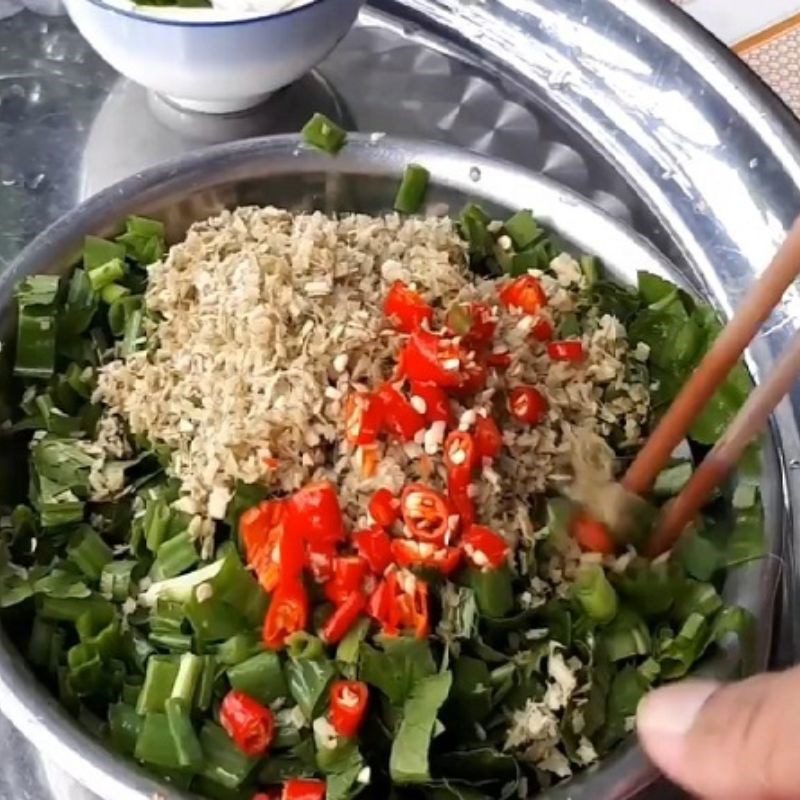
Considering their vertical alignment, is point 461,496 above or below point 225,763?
above

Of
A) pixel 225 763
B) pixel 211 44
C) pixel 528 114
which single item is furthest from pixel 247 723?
pixel 528 114

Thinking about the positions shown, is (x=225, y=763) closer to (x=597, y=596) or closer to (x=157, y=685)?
(x=157, y=685)

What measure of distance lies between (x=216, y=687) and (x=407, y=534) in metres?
0.13

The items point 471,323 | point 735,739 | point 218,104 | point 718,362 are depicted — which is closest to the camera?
point 735,739

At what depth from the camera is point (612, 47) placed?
45.9 inches

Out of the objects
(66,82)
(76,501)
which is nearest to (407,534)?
(76,501)

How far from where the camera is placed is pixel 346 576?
755 millimetres

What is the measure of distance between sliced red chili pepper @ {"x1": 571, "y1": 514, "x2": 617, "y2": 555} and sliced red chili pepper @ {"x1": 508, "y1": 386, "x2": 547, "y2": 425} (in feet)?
0.20

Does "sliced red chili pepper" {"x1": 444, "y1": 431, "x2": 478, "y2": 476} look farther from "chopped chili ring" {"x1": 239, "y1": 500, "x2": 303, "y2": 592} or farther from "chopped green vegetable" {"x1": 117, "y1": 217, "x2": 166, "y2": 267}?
"chopped green vegetable" {"x1": 117, "y1": 217, "x2": 166, "y2": 267}

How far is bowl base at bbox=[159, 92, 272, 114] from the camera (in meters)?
1.06

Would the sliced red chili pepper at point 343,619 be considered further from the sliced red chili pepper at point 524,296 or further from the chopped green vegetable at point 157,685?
the sliced red chili pepper at point 524,296

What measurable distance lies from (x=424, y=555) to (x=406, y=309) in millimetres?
151

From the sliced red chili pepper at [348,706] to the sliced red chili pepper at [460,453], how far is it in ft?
0.40

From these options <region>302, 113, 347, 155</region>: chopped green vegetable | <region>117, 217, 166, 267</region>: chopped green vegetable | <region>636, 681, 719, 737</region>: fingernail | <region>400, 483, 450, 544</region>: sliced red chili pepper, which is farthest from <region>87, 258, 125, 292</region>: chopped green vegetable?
<region>636, 681, 719, 737</region>: fingernail
